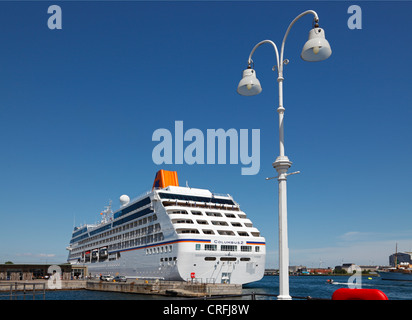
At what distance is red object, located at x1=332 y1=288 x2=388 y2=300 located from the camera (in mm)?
7620

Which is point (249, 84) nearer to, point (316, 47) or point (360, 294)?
point (316, 47)

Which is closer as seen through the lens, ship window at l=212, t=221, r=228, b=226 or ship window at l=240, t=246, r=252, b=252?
ship window at l=240, t=246, r=252, b=252

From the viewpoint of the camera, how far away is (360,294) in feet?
25.8

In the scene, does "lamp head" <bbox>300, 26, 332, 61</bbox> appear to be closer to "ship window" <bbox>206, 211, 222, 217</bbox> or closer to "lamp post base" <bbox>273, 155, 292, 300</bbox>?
"lamp post base" <bbox>273, 155, 292, 300</bbox>

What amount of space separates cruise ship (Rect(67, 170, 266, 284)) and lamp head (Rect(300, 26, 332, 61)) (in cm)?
4386

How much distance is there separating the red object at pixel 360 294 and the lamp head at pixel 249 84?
7293mm

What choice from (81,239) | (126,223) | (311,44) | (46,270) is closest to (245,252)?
(126,223)

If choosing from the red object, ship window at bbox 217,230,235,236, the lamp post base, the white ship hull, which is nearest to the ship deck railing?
the lamp post base

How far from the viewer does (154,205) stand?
211 ft
